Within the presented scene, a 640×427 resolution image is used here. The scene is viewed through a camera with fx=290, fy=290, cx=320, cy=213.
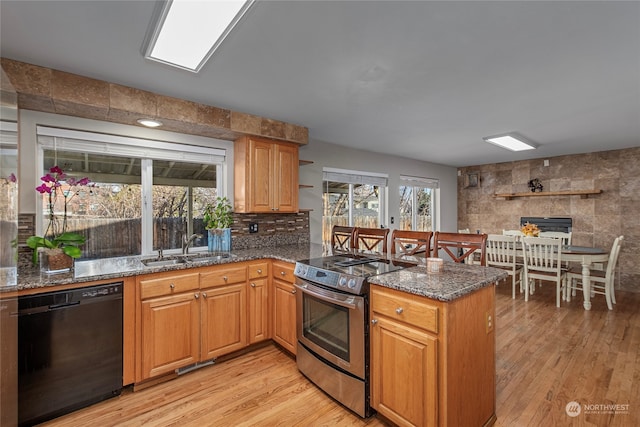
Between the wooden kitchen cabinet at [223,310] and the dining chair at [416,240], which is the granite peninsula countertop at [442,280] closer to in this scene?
the dining chair at [416,240]

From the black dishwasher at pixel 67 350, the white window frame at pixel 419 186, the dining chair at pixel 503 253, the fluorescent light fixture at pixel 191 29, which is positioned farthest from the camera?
the white window frame at pixel 419 186

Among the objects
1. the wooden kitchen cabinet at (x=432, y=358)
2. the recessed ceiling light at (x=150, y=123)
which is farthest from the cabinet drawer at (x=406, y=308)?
the recessed ceiling light at (x=150, y=123)

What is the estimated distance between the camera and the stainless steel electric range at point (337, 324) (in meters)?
1.83

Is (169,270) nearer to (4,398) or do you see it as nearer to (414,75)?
(4,398)

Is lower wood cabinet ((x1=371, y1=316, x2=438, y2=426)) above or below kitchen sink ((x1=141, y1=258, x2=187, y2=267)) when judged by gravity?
below

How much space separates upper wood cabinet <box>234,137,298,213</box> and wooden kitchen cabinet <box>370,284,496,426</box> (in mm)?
1737

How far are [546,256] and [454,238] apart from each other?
2432 millimetres

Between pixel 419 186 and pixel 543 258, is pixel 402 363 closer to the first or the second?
pixel 543 258

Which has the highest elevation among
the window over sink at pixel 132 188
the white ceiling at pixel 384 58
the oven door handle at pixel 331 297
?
the white ceiling at pixel 384 58

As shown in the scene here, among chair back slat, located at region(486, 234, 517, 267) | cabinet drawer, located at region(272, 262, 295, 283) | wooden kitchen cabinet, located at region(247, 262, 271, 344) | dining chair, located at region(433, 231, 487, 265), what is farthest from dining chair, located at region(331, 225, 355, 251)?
chair back slat, located at region(486, 234, 517, 267)

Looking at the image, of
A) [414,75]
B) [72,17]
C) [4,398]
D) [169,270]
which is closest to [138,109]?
[72,17]

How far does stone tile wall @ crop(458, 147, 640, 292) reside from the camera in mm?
4652

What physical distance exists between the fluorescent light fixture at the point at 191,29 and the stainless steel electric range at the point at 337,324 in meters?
1.59

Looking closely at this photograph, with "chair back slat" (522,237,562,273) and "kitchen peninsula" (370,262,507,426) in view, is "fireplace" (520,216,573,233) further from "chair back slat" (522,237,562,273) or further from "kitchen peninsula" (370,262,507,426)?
"kitchen peninsula" (370,262,507,426)
